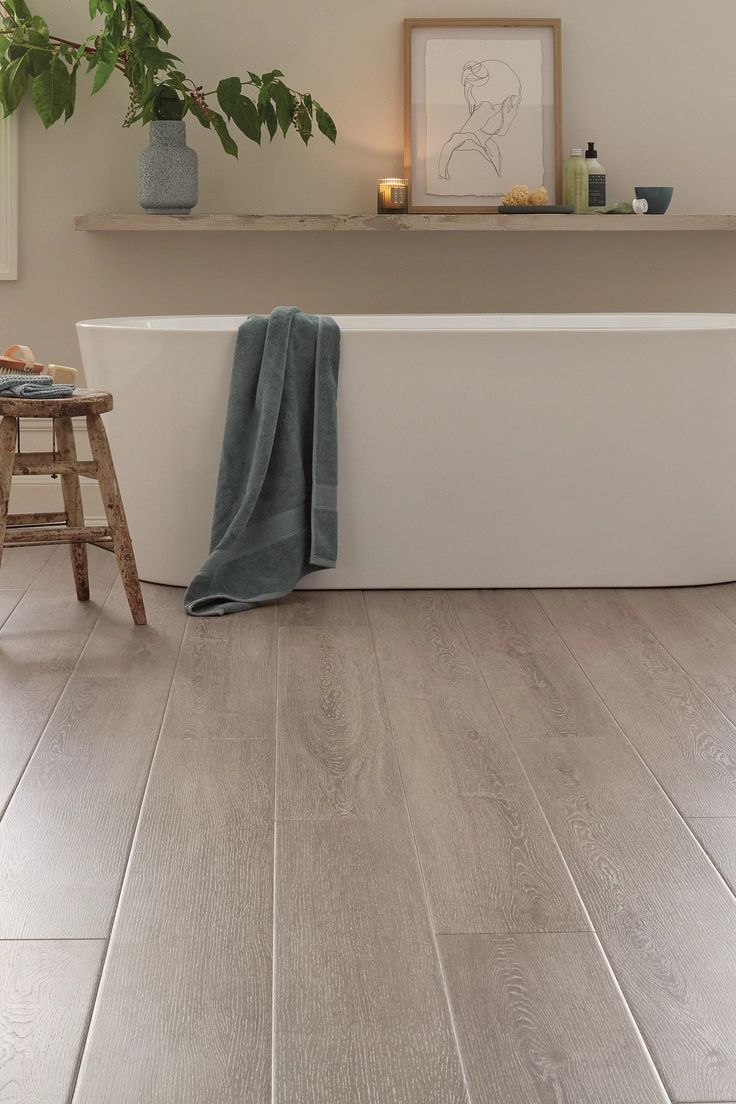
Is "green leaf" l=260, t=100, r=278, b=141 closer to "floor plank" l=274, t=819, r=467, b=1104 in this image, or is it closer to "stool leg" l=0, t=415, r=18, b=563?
"stool leg" l=0, t=415, r=18, b=563

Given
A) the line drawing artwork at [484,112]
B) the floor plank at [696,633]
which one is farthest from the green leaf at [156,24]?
the floor plank at [696,633]

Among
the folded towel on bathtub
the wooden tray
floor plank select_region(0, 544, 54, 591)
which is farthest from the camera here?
the wooden tray

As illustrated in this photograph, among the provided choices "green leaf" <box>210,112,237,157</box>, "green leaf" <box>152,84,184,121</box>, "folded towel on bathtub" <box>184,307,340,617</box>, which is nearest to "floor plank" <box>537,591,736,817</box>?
"folded towel on bathtub" <box>184,307,340,617</box>

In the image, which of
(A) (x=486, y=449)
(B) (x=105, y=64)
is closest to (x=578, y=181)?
(A) (x=486, y=449)

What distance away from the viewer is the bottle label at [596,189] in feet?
12.1

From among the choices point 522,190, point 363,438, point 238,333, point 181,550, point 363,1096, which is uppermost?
point 522,190

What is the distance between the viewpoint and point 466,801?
1.75m

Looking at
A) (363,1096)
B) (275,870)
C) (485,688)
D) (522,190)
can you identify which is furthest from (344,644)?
(522,190)

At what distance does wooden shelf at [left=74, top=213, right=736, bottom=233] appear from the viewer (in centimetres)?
351

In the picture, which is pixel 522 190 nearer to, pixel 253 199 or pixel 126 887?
pixel 253 199

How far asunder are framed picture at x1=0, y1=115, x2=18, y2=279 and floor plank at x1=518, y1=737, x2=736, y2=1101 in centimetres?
255

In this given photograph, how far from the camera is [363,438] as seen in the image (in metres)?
2.91

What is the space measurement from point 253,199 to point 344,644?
5.99 feet

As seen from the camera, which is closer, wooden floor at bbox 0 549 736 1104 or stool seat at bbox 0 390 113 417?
wooden floor at bbox 0 549 736 1104
